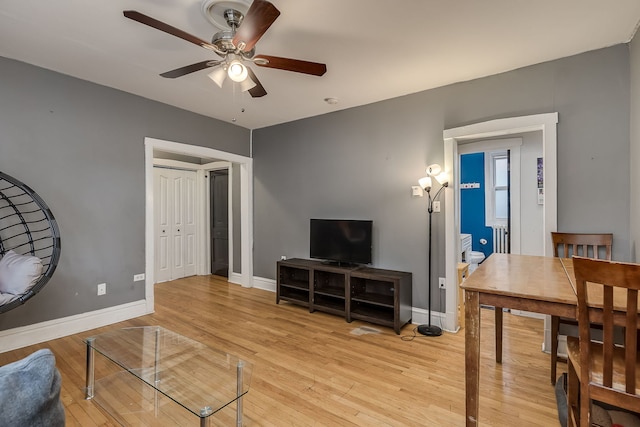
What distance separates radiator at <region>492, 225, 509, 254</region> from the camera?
484cm

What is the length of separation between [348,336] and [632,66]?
3244 millimetres

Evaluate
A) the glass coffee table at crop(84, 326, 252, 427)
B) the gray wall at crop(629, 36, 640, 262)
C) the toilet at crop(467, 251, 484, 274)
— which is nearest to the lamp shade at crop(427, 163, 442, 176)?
the gray wall at crop(629, 36, 640, 262)

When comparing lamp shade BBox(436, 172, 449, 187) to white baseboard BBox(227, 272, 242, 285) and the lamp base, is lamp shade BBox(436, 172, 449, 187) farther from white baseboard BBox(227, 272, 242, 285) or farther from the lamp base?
white baseboard BBox(227, 272, 242, 285)

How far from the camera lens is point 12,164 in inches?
108

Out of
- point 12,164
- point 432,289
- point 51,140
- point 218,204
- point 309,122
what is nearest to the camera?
point 12,164

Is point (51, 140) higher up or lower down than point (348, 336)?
higher up

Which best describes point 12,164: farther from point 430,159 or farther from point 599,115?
point 599,115

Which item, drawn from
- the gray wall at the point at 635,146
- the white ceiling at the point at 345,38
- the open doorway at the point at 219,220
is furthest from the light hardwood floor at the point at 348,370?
the white ceiling at the point at 345,38

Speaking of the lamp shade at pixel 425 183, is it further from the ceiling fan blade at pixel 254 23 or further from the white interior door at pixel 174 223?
the white interior door at pixel 174 223

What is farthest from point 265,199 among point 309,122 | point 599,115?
point 599,115

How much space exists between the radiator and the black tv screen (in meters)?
2.64

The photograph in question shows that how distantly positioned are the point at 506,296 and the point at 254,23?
191 centimetres

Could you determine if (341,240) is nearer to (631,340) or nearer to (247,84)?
(247,84)

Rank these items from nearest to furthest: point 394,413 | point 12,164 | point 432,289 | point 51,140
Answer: point 394,413 < point 12,164 < point 51,140 < point 432,289
